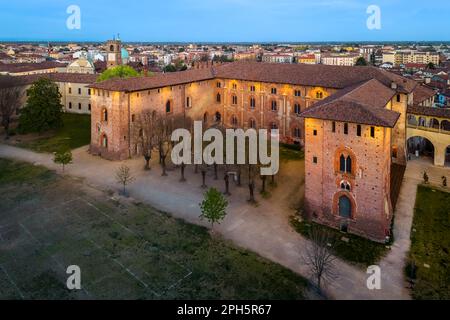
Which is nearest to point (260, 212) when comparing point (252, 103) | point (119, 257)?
point (119, 257)

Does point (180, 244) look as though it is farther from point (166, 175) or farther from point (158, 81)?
point (158, 81)

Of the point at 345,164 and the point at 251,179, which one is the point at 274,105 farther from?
the point at 345,164

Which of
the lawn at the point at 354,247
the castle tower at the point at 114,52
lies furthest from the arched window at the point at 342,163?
the castle tower at the point at 114,52

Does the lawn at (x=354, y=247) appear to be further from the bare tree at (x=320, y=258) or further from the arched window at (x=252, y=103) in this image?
the arched window at (x=252, y=103)

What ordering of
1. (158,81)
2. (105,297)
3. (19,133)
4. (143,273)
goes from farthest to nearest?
(19,133)
(158,81)
(143,273)
(105,297)

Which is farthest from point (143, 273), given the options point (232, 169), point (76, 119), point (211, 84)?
point (76, 119)

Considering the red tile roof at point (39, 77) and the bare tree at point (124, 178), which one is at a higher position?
the red tile roof at point (39, 77)
